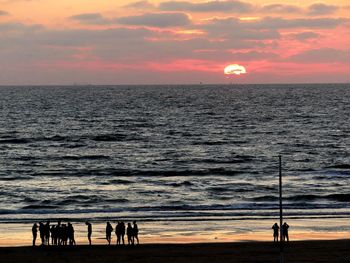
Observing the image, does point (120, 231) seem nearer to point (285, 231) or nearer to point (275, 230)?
point (275, 230)

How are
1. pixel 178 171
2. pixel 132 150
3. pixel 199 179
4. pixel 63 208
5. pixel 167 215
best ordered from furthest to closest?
pixel 132 150 < pixel 178 171 < pixel 199 179 < pixel 63 208 < pixel 167 215

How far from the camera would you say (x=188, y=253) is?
1281 inches

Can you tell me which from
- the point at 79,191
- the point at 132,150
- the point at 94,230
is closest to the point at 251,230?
the point at 94,230

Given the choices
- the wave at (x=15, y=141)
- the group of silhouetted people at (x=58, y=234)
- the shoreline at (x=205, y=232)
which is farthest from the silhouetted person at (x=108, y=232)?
the wave at (x=15, y=141)

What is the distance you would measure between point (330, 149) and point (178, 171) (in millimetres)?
28340

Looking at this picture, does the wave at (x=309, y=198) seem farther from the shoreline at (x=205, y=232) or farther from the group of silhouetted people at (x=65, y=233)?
the group of silhouetted people at (x=65, y=233)

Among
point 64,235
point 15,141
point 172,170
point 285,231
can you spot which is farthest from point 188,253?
point 15,141

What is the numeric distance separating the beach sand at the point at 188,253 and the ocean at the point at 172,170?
333 inches

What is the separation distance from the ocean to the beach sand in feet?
27.8

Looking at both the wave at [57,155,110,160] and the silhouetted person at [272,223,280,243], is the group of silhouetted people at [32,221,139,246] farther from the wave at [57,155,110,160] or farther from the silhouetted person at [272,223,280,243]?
the wave at [57,155,110,160]

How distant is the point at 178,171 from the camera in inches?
2702

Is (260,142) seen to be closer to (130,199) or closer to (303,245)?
(130,199)

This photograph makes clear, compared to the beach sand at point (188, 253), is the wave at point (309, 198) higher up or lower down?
lower down

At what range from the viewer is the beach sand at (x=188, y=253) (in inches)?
1235
